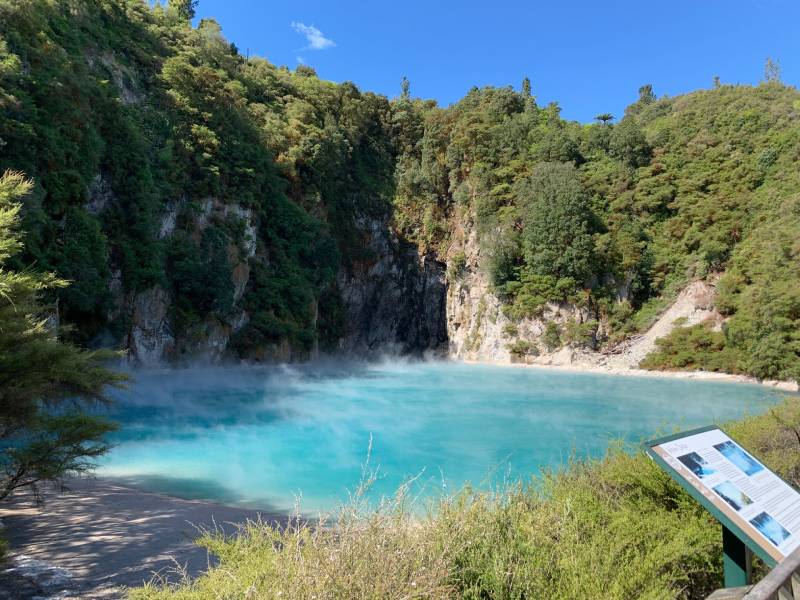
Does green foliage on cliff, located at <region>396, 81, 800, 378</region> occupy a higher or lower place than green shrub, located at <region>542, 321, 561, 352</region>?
higher

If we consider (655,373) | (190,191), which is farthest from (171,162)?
(655,373)

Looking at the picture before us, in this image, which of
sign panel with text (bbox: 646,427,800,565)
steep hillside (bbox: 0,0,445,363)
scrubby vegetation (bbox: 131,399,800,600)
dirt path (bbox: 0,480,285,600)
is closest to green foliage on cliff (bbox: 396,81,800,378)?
steep hillside (bbox: 0,0,445,363)

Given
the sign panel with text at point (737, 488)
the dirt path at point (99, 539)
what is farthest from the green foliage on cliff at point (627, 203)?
the dirt path at point (99, 539)

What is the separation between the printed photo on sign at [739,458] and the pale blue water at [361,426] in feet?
5.71

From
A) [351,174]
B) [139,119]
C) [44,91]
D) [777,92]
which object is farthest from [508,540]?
[777,92]

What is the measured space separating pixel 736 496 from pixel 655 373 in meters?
29.8

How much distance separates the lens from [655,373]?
2888 centimetres

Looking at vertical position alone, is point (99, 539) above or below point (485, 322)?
below

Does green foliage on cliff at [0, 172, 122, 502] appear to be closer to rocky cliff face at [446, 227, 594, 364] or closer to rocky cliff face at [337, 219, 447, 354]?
rocky cliff face at [446, 227, 594, 364]

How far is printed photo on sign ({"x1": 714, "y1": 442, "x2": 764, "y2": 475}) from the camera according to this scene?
2.90 m

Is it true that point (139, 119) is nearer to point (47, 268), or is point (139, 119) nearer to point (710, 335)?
point (47, 268)

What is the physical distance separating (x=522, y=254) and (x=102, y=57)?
95.3ft

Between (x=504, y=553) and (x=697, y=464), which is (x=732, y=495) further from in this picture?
(x=504, y=553)

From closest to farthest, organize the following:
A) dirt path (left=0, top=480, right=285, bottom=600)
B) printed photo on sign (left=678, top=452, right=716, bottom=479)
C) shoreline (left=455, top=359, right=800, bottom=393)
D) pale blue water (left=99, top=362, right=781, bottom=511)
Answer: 1. printed photo on sign (left=678, top=452, right=716, bottom=479)
2. dirt path (left=0, top=480, right=285, bottom=600)
3. pale blue water (left=99, top=362, right=781, bottom=511)
4. shoreline (left=455, top=359, right=800, bottom=393)
